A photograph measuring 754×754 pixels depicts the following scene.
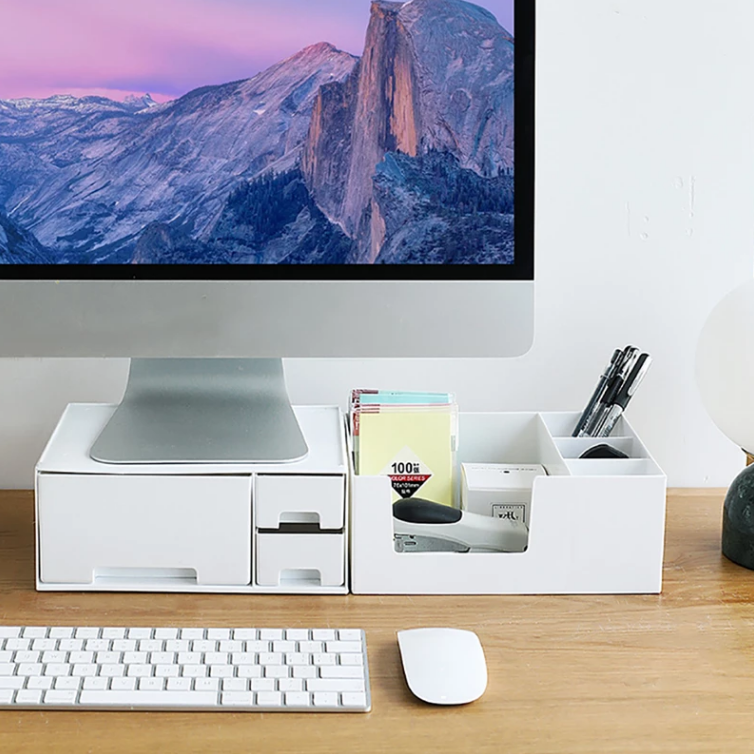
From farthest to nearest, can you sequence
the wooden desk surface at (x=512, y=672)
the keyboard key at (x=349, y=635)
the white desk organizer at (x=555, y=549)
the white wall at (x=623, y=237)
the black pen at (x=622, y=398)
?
the white wall at (x=623, y=237) → the black pen at (x=622, y=398) → the white desk organizer at (x=555, y=549) → the keyboard key at (x=349, y=635) → the wooden desk surface at (x=512, y=672)

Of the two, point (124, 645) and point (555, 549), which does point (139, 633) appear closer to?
point (124, 645)

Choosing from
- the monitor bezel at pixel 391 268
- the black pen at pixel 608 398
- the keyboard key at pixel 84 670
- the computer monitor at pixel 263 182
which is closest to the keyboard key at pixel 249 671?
the keyboard key at pixel 84 670

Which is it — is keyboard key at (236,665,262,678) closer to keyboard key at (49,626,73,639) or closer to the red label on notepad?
keyboard key at (49,626,73,639)

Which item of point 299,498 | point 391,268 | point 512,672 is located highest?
point 391,268

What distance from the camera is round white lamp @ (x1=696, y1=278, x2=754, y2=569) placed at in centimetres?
94

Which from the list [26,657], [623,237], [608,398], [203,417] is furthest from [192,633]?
[623,237]

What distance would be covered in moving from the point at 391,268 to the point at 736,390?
36cm

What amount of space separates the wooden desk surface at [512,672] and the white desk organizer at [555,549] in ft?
0.05

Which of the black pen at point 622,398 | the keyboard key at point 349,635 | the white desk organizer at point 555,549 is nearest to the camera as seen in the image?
the keyboard key at point 349,635

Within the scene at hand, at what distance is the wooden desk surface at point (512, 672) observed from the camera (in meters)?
0.65

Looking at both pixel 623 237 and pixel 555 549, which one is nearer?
pixel 555 549

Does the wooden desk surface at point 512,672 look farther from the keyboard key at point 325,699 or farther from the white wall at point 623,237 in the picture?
the white wall at point 623,237

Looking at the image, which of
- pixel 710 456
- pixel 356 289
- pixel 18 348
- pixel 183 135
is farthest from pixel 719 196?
pixel 18 348

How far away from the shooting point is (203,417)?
92 cm
